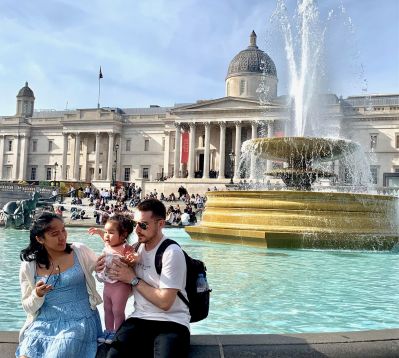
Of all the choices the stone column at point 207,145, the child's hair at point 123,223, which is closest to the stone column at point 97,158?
the stone column at point 207,145

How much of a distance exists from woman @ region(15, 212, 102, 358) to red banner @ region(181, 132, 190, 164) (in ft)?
189

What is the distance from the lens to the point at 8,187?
141 feet

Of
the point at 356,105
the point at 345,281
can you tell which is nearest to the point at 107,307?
the point at 345,281

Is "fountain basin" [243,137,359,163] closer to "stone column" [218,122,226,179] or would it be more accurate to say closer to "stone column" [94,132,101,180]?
"stone column" [218,122,226,179]

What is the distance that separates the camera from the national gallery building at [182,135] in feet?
188

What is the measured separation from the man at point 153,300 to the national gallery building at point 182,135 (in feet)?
153

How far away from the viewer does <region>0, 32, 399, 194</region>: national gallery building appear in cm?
5738

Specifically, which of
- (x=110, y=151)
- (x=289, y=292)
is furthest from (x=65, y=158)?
(x=289, y=292)

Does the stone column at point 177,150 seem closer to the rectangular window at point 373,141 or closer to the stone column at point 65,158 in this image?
the stone column at point 65,158

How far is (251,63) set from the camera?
212ft

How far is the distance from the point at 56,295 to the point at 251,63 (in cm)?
6325

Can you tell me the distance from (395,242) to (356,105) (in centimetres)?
5445

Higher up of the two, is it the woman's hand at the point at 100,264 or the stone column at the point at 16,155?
the stone column at the point at 16,155

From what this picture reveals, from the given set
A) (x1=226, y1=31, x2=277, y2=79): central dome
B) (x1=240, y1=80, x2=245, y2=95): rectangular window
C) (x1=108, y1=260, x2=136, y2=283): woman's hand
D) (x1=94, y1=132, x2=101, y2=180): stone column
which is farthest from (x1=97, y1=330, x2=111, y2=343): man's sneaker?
(x1=94, y1=132, x2=101, y2=180): stone column
